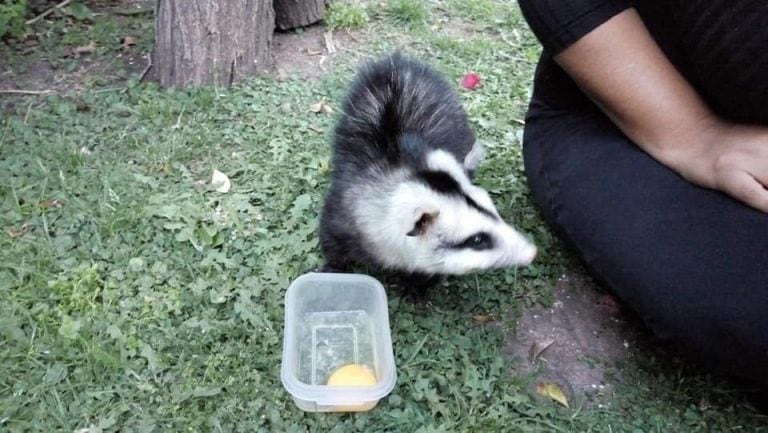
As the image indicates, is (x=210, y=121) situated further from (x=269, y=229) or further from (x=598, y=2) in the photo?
(x=598, y=2)

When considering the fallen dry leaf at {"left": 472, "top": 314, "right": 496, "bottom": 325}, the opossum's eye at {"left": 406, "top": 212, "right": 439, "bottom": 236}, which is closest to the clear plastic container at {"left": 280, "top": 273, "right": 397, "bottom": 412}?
the opossum's eye at {"left": 406, "top": 212, "right": 439, "bottom": 236}

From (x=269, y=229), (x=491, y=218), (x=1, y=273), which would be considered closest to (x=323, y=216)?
(x=269, y=229)

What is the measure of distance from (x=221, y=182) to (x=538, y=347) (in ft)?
4.44

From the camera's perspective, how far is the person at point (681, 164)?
1.88m

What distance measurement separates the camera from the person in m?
1.88

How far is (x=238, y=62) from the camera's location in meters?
3.38

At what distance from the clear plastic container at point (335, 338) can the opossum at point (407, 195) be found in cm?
13

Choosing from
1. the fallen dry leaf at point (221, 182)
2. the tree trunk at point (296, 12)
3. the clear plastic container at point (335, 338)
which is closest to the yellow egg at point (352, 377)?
the clear plastic container at point (335, 338)

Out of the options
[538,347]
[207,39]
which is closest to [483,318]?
[538,347]

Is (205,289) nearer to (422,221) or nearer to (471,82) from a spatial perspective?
(422,221)

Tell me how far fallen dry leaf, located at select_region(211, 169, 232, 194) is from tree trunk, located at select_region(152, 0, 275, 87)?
0.64 m

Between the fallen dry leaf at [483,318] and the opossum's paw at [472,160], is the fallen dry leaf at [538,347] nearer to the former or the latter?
the fallen dry leaf at [483,318]

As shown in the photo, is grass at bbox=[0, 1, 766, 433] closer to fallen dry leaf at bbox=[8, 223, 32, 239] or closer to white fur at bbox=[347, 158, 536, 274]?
fallen dry leaf at bbox=[8, 223, 32, 239]

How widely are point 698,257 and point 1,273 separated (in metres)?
2.14
